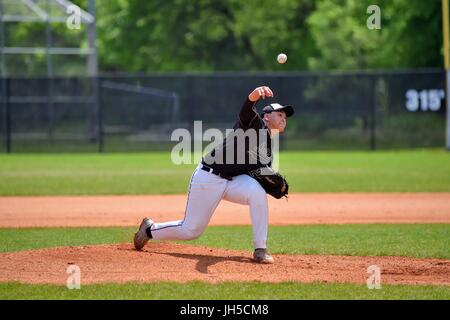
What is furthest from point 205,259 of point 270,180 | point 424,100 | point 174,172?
point 424,100

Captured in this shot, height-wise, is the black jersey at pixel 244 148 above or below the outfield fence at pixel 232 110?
below

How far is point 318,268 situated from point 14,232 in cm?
453

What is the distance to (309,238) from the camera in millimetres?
10016

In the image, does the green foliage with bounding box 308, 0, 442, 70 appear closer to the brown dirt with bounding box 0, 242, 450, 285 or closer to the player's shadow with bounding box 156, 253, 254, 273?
the brown dirt with bounding box 0, 242, 450, 285

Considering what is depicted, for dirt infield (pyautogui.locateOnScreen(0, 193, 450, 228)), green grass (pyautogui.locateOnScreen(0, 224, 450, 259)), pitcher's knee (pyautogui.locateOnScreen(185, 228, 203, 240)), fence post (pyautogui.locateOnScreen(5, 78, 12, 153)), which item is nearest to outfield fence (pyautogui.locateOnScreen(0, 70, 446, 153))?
fence post (pyautogui.locateOnScreen(5, 78, 12, 153))

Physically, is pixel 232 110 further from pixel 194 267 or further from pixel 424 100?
pixel 194 267

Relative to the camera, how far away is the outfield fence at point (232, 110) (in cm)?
2577

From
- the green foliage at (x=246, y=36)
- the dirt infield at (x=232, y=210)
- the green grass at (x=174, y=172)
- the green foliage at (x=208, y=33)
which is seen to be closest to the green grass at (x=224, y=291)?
the dirt infield at (x=232, y=210)

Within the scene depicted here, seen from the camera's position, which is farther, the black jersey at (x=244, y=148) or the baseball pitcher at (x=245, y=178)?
the baseball pitcher at (x=245, y=178)

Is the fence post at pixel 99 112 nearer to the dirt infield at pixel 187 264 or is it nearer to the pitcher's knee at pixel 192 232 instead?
the dirt infield at pixel 187 264

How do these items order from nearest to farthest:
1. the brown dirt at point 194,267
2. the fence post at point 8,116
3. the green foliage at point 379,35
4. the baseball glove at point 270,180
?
the brown dirt at point 194,267
the baseball glove at point 270,180
the fence post at point 8,116
the green foliage at point 379,35

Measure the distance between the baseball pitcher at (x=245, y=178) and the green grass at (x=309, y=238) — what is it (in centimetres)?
116
